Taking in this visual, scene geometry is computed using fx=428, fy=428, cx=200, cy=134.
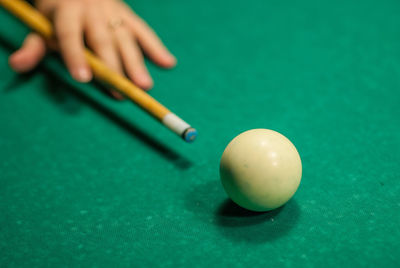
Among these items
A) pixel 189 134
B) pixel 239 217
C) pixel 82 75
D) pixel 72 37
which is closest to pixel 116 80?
pixel 82 75

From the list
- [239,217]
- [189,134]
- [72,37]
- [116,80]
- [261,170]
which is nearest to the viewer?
[261,170]

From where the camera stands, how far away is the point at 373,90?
1.51 m

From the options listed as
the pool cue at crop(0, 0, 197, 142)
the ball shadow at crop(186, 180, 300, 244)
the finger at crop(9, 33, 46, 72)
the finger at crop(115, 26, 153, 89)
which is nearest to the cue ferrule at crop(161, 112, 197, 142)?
the pool cue at crop(0, 0, 197, 142)

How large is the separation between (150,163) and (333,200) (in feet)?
1.76

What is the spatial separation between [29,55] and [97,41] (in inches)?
11.7

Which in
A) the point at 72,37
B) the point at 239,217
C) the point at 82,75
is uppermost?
the point at 72,37

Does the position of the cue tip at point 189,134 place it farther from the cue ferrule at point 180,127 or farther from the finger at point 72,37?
the finger at point 72,37

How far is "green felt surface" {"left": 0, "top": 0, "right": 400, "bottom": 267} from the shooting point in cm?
99

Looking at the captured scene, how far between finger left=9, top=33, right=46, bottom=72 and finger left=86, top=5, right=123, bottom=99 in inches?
8.9

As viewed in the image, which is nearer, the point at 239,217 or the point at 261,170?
the point at 261,170

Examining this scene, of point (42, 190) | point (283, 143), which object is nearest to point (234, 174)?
point (283, 143)

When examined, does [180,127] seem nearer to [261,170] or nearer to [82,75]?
[261,170]

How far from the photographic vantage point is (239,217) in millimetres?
1073

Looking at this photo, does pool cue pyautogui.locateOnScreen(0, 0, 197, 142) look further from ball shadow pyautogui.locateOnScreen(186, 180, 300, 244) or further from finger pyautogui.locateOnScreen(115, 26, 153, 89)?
ball shadow pyautogui.locateOnScreen(186, 180, 300, 244)
